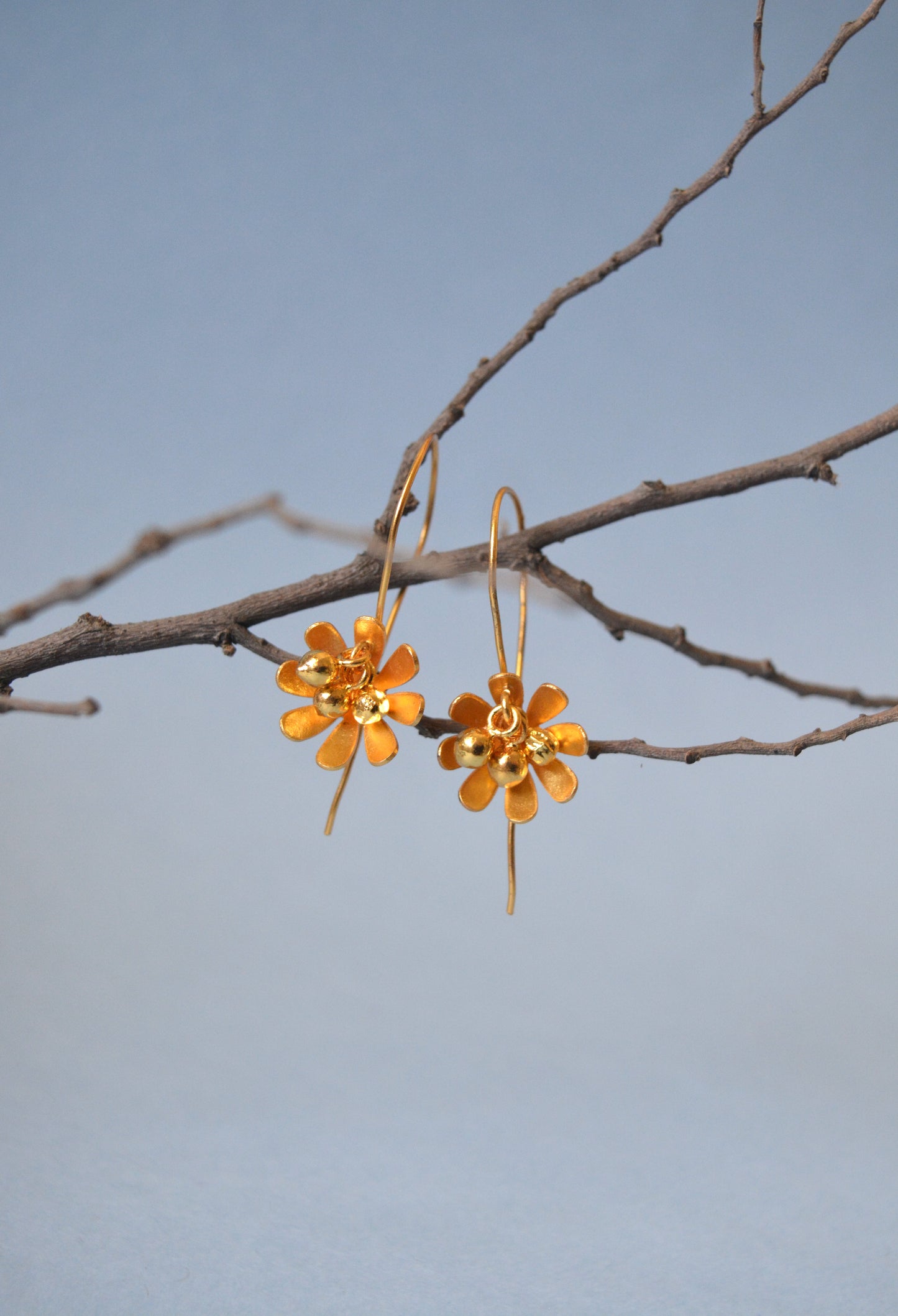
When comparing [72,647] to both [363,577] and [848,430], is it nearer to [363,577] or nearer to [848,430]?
[363,577]

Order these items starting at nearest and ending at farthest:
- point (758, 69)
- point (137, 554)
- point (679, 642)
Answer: point (137, 554), point (758, 69), point (679, 642)

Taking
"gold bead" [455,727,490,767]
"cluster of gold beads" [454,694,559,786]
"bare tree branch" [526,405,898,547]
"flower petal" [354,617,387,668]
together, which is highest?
"bare tree branch" [526,405,898,547]

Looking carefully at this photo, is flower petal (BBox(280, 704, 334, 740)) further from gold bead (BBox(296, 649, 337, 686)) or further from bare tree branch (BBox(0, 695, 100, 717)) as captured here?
bare tree branch (BBox(0, 695, 100, 717))

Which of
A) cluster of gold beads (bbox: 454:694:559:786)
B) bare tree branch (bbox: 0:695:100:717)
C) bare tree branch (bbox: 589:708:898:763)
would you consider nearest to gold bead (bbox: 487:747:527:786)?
cluster of gold beads (bbox: 454:694:559:786)

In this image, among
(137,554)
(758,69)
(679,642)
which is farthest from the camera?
(679,642)

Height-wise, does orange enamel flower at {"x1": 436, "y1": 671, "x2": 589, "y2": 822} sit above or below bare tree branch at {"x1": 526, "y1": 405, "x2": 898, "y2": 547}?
below

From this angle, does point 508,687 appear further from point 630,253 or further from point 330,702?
point 630,253

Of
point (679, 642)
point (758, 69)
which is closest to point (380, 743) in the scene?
point (679, 642)

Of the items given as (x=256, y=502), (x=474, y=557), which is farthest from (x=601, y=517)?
(x=256, y=502)
